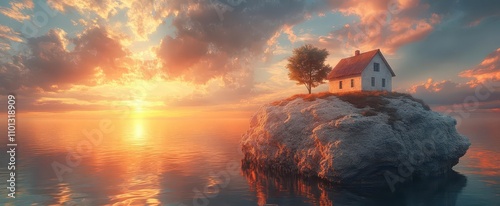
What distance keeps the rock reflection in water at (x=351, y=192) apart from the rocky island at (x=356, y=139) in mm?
1473

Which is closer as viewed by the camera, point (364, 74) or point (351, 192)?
point (351, 192)

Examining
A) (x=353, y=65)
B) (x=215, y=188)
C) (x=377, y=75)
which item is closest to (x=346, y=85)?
(x=353, y=65)

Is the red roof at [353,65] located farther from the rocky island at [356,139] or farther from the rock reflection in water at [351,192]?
the rock reflection in water at [351,192]

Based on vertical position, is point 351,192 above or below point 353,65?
below

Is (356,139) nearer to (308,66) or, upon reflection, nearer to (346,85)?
(346,85)

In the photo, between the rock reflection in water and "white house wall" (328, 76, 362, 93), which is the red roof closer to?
"white house wall" (328, 76, 362, 93)

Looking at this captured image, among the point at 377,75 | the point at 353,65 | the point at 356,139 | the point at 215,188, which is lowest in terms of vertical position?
→ the point at 215,188

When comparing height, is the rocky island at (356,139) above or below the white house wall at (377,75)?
below

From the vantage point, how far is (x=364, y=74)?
165 feet

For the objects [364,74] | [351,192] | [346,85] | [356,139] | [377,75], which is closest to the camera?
[351,192]

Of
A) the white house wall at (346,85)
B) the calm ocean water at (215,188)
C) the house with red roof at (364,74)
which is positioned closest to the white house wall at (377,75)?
the house with red roof at (364,74)

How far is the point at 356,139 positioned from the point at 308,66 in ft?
92.2

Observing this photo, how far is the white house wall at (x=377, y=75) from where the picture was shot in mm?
50312

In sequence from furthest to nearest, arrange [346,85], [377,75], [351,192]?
[346,85], [377,75], [351,192]
